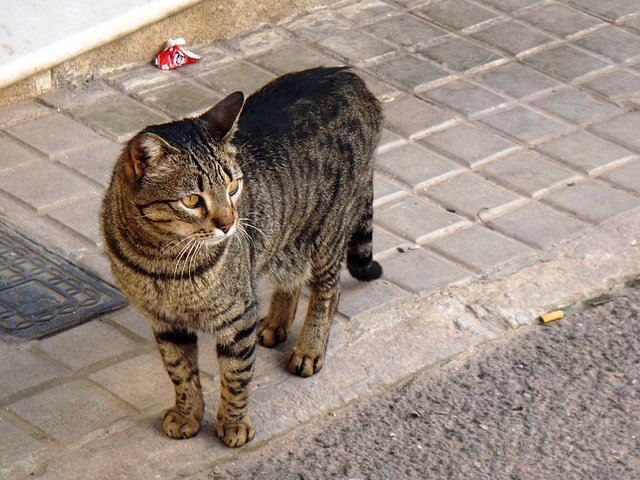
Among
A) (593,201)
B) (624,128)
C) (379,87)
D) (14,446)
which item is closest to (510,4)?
(379,87)

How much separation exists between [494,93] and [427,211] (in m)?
1.30

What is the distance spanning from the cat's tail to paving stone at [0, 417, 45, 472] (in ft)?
4.92

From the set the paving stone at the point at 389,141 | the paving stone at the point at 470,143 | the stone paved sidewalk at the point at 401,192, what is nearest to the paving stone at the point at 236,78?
the stone paved sidewalk at the point at 401,192

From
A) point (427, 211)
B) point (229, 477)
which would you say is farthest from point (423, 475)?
point (427, 211)

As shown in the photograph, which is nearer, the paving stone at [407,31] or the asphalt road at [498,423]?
the asphalt road at [498,423]

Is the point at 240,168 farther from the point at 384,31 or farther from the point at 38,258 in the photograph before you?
the point at 384,31

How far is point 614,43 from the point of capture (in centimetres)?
702

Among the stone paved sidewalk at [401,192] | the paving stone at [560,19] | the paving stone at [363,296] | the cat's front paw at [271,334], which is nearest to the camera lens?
the stone paved sidewalk at [401,192]

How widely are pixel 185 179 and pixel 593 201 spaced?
2.61m

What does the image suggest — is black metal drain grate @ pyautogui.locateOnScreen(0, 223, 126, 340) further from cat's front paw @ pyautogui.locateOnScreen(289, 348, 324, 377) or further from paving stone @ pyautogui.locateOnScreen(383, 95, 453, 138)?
paving stone @ pyautogui.locateOnScreen(383, 95, 453, 138)

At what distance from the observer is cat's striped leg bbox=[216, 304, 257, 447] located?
4.01 m

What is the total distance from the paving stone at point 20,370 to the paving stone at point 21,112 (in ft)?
5.86

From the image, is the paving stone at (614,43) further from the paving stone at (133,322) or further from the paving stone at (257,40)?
the paving stone at (133,322)

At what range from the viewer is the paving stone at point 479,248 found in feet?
16.9
